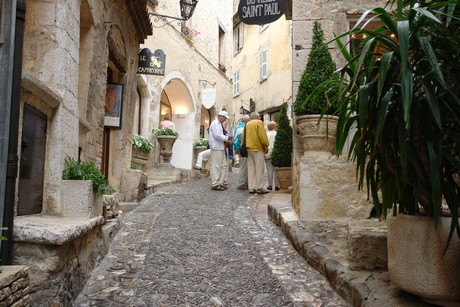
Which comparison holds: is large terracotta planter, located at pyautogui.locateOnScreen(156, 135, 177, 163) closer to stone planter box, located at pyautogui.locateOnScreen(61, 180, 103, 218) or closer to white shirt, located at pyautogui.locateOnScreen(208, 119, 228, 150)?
white shirt, located at pyautogui.locateOnScreen(208, 119, 228, 150)

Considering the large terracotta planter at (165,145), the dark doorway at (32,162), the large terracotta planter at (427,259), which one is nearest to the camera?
the large terracotta planter at (427,259)

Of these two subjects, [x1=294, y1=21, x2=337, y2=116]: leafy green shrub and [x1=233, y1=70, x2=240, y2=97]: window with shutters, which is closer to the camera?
[x1=294, y1=21, x2=337, y2=116]: leafy green shrub

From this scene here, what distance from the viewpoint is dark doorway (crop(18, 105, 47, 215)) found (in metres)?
2.96

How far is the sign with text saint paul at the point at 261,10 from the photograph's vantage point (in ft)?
→ 21.4

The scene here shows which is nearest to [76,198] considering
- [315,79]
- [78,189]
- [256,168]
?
[78,189]

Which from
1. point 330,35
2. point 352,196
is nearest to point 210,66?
point 330,35

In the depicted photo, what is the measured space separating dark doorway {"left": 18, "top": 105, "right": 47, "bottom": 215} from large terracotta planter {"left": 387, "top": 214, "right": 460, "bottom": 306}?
250 cm

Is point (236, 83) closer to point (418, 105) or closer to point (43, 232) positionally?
point (43, 232)

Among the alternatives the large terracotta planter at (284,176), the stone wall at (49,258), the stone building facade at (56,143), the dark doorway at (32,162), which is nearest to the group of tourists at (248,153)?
the large terracotta planter at (284,176)

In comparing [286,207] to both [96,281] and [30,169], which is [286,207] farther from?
[30,169]

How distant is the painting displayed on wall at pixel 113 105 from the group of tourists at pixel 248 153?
251 centimetres

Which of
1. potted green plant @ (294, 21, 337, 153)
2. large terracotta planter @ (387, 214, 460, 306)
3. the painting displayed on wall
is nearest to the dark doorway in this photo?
large terracotta planter @ (387, 214, 460, 306)

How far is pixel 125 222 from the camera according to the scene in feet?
17.7

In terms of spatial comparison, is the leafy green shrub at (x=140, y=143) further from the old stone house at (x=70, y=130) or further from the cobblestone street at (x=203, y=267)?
the cobblestone street at (x=203, y=267)
